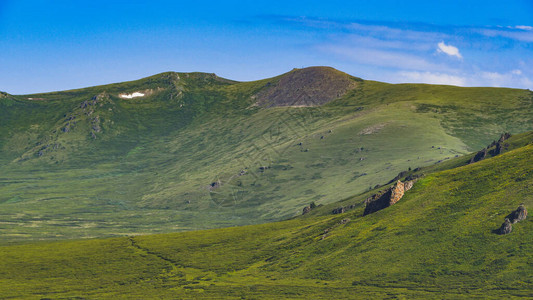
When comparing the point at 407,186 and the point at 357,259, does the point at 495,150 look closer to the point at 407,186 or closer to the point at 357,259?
the point at 407,186

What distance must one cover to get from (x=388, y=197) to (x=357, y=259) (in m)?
31.7

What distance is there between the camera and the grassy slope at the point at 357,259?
10438cm

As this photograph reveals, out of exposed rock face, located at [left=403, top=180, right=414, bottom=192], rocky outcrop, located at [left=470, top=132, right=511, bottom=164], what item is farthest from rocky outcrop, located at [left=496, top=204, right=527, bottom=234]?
rocky outcrop, located at [left=470, top=132, right=511, bottom=164]

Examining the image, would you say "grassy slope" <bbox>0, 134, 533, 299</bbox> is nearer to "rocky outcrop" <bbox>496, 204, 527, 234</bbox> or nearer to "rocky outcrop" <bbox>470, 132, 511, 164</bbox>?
"rocky outcrop" <bbox>496, 204, 527, 234</bbox>

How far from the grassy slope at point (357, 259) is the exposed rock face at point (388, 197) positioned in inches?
111

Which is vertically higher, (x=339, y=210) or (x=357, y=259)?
(x=339, y=210)

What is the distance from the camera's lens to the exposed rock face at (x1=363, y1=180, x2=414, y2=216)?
148 metres

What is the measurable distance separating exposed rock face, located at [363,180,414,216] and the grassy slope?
281cm

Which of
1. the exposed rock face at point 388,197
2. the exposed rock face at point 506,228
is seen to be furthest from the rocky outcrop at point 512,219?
the exposed rock face at point 388,197

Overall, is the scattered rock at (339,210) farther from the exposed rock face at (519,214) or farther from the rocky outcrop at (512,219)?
the exposed rock face at (519,214)

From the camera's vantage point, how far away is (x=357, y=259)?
123188 mm

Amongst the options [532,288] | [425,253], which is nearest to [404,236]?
[425,253]

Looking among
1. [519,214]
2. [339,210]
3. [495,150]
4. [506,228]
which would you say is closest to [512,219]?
[519,214]

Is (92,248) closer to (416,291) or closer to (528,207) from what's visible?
(416,291)
